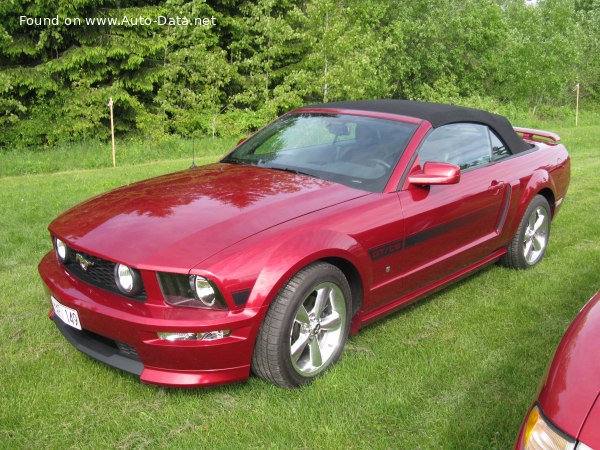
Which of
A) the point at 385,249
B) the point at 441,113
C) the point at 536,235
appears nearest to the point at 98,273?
the point at 385,249

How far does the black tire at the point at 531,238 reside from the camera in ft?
16.0

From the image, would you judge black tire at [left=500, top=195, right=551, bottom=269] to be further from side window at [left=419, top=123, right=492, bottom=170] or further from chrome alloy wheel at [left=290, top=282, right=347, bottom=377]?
chrome alloy wheel at [left=290, top=282, right=347, bottom=377]

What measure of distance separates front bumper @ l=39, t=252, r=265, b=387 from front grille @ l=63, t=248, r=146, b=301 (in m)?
0.04

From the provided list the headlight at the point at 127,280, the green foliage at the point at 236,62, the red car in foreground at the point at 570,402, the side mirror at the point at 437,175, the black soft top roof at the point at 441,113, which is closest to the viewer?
the red car in foreground at the point at 570,402

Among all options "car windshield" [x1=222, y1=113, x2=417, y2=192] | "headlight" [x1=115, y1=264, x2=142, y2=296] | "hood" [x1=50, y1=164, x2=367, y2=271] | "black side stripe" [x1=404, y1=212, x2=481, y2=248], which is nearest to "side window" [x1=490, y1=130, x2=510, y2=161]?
"black side stripe" [x1=404, y1=212, x2=481, y2=248]

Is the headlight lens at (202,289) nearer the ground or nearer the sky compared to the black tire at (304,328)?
nearer the sky

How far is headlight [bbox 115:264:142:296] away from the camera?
9.34ft

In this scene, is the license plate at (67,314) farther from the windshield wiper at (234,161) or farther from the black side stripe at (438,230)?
the black side stripe at (438,230)

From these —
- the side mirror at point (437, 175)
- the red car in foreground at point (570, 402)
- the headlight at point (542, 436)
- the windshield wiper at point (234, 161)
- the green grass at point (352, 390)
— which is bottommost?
the green grass at point (352, 390)

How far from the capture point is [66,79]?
50.7ft

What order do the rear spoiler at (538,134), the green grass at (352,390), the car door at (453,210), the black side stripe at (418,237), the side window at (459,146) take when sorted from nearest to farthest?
the green grass at (352,390), the black side stripe at (418,237), the car door at (453,210), the side window at (459,146), the rear spoiler at (538,134)

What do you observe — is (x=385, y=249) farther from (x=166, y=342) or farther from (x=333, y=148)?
(x=166, y=342)

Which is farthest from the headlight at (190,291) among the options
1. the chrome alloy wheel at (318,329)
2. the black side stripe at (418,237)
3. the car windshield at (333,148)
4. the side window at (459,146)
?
the side window at (459,146)

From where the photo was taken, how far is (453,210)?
13.0ft
